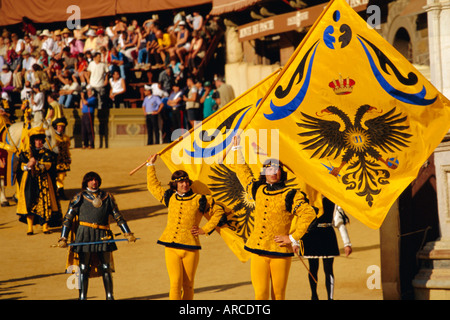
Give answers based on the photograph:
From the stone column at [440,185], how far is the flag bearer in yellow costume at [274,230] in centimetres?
220

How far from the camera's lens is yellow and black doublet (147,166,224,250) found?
9055 millimetres

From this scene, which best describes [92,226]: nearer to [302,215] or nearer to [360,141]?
[302,215]

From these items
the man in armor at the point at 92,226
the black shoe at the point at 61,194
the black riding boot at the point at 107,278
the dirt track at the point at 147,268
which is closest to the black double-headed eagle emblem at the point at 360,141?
the dirt track at the point at 147,268

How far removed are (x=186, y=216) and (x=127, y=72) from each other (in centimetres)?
1670

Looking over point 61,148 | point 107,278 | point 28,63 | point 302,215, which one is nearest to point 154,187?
point 107,278

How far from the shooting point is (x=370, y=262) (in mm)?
12023

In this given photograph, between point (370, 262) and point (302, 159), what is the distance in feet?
12.1

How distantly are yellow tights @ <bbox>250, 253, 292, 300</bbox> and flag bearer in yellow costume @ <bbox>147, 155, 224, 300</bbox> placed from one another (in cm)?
85

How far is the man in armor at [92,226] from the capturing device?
9570 millimetres

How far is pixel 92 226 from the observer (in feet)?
31.4

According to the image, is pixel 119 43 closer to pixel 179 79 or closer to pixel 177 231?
pixel 179 79
